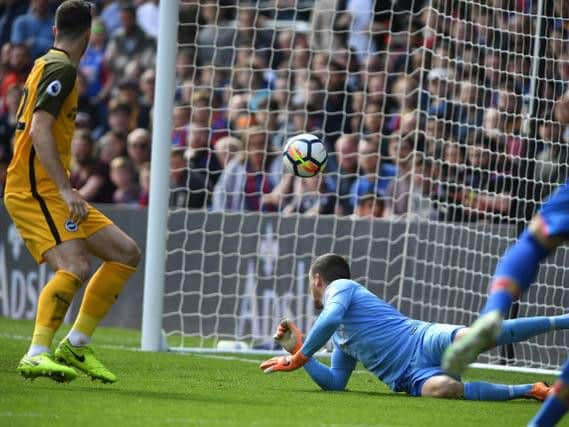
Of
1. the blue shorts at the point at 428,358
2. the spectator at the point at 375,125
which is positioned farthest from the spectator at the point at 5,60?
the blue shorts at the point at 428,358

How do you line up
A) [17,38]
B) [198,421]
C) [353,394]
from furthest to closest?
[17,38]
[353,394]
[198,421]

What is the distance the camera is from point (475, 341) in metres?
4.75

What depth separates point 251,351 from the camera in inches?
430

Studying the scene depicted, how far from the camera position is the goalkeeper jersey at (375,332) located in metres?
7.48

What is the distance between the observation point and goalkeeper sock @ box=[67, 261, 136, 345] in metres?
7.38

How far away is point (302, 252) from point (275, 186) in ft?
4.06

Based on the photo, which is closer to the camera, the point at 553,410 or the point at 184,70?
the point at 553,410

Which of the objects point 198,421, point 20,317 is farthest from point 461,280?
point 198,421

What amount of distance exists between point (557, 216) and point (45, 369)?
298 cm

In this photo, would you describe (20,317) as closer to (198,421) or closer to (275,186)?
(275,186)

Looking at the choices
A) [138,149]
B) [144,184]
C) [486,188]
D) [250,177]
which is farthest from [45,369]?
[138,149]

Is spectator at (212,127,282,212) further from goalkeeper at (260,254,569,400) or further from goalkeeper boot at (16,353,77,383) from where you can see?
goalkeeper boot at (16,353,77,383)

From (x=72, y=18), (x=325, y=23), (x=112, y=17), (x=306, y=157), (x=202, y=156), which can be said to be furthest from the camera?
(x=112, y=17)

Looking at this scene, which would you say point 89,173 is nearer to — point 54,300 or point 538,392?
point 54,300
